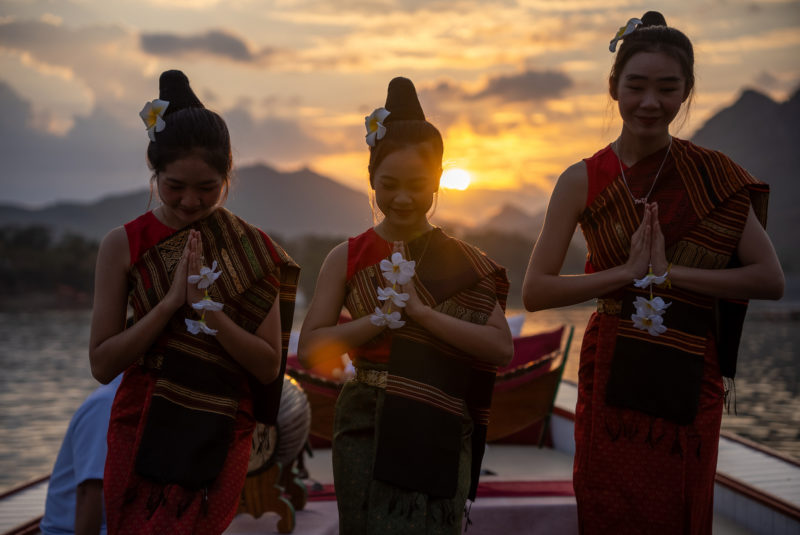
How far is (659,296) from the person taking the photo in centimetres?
264

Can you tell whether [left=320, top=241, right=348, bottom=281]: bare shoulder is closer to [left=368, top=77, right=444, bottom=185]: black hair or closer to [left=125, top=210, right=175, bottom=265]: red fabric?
[left=368, top=77, right=444, bottom=185]: black hair

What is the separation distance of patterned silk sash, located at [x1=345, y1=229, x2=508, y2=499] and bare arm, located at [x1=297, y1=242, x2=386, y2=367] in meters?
0.06

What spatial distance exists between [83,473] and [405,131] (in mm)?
1867

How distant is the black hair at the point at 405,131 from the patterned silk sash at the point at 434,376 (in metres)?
0.29

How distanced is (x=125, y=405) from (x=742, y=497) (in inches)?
162

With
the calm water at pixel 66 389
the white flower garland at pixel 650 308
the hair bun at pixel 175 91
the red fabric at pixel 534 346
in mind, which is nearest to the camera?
the white flower garland at pixel 650 308

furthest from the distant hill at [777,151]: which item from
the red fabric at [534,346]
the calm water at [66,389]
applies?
the red fabric at [534,346]

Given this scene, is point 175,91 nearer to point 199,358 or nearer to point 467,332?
point 199,358

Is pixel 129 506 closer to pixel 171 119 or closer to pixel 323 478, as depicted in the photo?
pixel 171 119

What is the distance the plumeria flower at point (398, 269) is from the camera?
7.91 ft

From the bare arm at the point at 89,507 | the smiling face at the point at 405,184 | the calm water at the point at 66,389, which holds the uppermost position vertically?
the smiling face at the point at 405,184

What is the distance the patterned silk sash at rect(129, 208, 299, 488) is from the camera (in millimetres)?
2496

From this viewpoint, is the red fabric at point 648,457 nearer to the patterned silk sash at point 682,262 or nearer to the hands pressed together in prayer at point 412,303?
the patterned silk sash at point 682,262

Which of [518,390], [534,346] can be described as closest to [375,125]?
[518,390]
